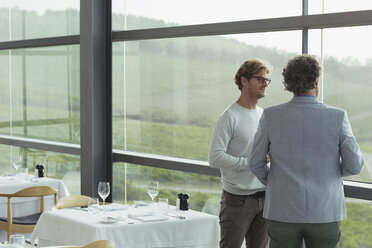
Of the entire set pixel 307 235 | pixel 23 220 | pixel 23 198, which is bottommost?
pixel 23 220

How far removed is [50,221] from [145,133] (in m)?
1.74

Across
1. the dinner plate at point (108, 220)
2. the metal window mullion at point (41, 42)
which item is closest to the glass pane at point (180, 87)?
the metal window mullion at point (41, 42)

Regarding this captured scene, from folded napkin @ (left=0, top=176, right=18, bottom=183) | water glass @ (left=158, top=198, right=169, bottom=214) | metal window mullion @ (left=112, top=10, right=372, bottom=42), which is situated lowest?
folded napkin @ (left=0, top=176, right=18, bottom=183)

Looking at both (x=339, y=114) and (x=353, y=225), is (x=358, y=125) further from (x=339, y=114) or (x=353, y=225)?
(x=339, y=114)

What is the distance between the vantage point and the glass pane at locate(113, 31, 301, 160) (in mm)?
5078

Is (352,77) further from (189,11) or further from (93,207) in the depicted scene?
(93,207)

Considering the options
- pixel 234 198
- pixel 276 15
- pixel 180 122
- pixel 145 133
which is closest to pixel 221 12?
pixel 276 15

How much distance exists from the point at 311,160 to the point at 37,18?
16.0 ft

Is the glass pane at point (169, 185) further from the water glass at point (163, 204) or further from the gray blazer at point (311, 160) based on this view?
the gray blazer at point (311, 160)

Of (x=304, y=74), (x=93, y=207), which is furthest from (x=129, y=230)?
(x=304, y=74)

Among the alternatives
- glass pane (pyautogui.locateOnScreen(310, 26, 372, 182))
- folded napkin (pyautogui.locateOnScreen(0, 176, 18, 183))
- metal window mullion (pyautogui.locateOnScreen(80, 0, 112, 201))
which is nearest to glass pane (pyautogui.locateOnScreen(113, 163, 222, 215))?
metal window mullion (pyautogui.locateOnScreen(80, 0, 112, 201))

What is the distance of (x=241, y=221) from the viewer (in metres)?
4.22

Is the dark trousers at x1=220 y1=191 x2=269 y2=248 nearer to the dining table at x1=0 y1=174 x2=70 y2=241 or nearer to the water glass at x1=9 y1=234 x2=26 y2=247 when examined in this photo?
the water glass at x1=9 y1=234 x2=26 y2=247

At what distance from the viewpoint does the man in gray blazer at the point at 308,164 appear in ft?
11.0
